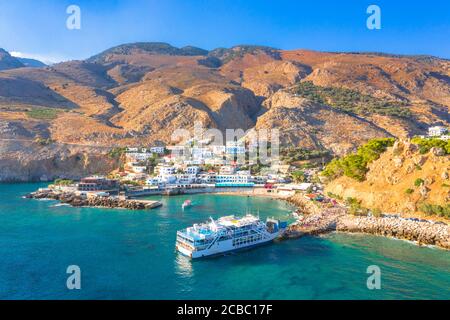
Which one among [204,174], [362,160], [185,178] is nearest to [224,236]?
[362,160]

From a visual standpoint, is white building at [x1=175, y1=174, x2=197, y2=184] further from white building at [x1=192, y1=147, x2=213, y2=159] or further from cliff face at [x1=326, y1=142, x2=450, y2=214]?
cliff face at [x1=326, y1=142, x2=450, y2=214]

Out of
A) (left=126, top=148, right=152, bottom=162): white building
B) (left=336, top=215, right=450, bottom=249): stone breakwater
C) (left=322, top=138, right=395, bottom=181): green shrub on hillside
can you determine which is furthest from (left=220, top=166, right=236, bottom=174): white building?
(left=336, top=215, right=450, bottom=249): stone breakwater

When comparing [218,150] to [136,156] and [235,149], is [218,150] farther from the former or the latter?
[136,156]

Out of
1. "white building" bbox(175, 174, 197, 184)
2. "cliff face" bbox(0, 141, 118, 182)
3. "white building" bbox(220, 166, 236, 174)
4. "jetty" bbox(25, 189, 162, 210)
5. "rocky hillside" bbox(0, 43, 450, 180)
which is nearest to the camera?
"jetty" bbox(25, 189, 162, 210)

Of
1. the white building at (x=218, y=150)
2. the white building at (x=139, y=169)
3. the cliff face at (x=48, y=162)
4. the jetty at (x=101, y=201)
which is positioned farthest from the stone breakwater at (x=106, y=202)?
the white building at (x=218, y=150)

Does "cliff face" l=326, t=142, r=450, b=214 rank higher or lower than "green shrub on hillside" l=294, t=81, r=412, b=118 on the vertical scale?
lower

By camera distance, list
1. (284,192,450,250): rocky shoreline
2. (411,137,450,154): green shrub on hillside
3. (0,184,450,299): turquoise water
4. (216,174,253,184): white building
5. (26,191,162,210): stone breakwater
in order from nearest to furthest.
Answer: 1. (0,184,450,299): turquoise water
2. (284,192,450,250): rocky shoreline
3. (411,137,450,154): green shrub on hillside
4. (26,191,162,210): stone breakwater
5. (216,174,253,184): white building

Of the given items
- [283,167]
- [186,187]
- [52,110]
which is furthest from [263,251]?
[52,110]
